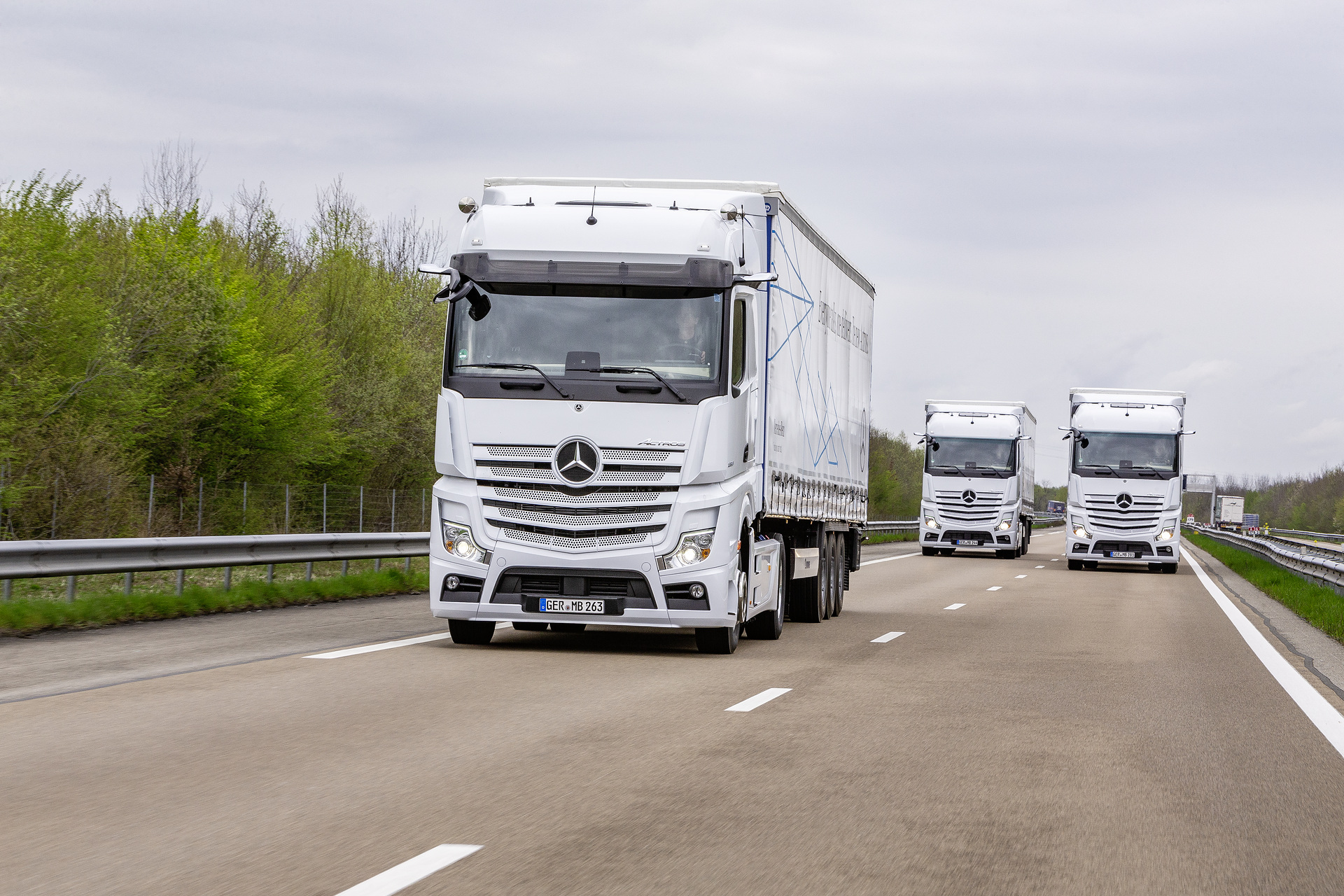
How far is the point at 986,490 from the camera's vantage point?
4047 cm

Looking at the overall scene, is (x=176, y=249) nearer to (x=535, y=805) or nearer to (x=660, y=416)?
(x=660, y=416)

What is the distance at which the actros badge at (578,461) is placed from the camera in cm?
1202

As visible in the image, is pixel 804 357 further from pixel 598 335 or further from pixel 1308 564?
pixel 1308 564

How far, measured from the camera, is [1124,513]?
35000 mm

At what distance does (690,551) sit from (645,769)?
4.87 m

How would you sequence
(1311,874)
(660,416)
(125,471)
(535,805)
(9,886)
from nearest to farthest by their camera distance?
(9,886)
(1311,874)
(535,805)
(660,416)
(125,471)

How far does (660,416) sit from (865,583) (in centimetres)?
1556

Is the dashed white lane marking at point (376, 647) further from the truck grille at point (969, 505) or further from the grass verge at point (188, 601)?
the truck grille at point (969, 505)

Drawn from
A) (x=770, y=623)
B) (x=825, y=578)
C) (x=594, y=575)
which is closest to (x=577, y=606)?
(x=594, y=575)

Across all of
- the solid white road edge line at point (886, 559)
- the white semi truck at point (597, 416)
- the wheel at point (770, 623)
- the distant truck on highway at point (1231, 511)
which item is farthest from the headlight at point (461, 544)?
the distant truck on highway at point (1231, 511)

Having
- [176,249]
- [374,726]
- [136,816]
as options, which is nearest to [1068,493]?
[176,249]

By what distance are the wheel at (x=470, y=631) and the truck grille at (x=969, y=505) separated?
2874 centimetres

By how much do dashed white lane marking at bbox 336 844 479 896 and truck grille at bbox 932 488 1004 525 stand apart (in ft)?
118

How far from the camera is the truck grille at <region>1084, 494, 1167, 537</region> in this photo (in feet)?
114
